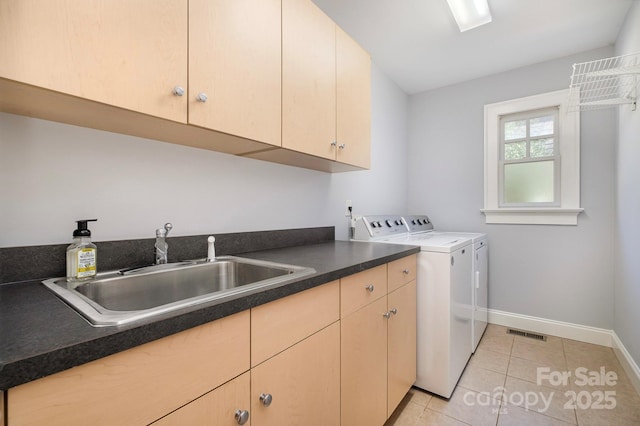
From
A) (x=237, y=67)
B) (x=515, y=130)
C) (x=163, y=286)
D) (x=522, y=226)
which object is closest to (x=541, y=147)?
(x=515, y=130)

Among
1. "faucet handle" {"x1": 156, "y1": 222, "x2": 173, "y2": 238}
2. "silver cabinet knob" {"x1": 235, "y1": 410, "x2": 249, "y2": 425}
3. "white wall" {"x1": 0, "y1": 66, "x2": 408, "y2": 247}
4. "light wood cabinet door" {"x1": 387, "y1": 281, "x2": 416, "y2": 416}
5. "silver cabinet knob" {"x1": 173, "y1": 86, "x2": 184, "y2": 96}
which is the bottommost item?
"light wood cabinet door" {"x1": 387, "y1": 281, "x2": 416, "y2": 416}

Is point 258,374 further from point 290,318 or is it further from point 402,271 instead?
point 402,271

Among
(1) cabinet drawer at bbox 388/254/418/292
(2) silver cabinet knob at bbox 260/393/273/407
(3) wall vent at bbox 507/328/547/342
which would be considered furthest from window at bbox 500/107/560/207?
(2) silver cabinet knob at bbox 260/393/273/407

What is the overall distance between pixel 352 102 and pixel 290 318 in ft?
4.49

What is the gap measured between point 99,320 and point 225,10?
3.57ft

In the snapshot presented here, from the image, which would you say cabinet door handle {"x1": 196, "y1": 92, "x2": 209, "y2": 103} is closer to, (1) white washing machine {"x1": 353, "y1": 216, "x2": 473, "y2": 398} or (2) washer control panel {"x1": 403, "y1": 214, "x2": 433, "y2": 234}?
(1) white washing machine {"x1": 353, "y1": 216, "x2": 473, "y2": 398}

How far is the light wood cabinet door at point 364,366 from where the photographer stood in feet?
3.71

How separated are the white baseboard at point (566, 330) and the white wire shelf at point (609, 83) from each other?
175 cm

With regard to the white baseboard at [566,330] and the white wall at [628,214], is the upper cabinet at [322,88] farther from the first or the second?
the white baseboard at [566,330]

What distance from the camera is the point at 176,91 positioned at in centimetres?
90

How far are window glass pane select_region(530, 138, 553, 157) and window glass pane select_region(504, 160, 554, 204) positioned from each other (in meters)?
0.08

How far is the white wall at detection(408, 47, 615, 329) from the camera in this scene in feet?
7.92

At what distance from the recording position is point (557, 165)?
8.55ft

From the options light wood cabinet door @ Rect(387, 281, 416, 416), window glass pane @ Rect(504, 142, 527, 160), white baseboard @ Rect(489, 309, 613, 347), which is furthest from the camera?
window glass pane @ Rect(504, 142, 527, 160)
